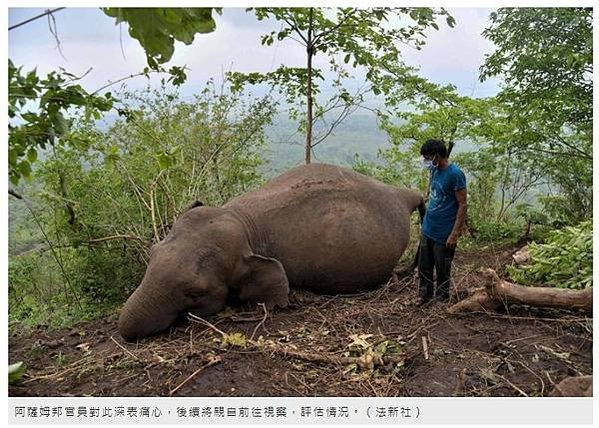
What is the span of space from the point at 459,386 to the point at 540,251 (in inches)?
73.2

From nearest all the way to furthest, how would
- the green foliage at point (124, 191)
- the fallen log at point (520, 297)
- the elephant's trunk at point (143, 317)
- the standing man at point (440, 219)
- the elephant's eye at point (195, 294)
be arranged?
the fallen log at point (520, 297) → the elephant's trunk at point (143, 317) → the elephant's eye at point (195, 294) → the standing man at point (440, 219) → the green foliage at point (124, 191)

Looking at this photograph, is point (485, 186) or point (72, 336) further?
point (485, 186)

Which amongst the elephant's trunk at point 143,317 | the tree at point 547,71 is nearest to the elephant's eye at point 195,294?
the elephant's trunk at point 143,317

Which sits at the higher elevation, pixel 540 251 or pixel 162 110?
pixel 162 110

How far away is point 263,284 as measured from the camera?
5.42 metres

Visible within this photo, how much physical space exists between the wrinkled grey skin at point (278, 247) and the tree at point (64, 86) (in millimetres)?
1537

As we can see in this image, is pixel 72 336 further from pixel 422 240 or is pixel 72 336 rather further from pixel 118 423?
pixel 422 240

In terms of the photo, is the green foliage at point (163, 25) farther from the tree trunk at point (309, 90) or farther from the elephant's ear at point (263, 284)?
the tree trunk at point (309, 90)

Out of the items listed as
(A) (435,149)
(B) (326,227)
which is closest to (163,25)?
(A) (435,149)

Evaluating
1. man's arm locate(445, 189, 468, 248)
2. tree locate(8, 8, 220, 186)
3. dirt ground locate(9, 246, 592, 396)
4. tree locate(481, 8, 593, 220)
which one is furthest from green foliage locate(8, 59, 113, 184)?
tree locate(481, 8, 593, 220)

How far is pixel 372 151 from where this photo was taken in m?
9.97

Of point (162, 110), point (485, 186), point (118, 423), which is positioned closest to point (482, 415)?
point (118, 423)

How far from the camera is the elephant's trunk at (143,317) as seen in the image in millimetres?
4883

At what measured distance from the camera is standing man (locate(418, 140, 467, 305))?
5.11 m
